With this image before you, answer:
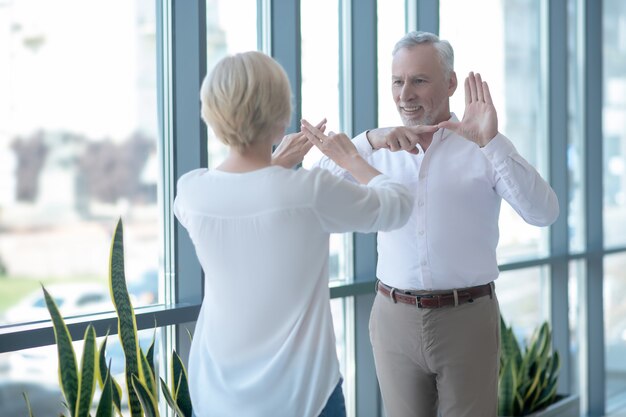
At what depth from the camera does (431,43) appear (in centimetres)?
257

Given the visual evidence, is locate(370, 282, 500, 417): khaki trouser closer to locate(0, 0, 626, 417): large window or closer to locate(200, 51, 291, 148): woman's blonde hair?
locate(0, 0, 626, 417): large window

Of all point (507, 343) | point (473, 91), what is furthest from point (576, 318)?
point (473, 91)

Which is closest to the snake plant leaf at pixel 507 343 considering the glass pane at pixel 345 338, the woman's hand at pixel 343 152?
the glass pane at pixel 345 338

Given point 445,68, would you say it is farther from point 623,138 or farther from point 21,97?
point 623,138

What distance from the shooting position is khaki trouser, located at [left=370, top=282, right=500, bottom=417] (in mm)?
2416

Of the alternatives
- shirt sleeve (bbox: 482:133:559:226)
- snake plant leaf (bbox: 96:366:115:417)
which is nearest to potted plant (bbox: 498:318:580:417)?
shirt sleeve (bbox: 482:133:559:226)

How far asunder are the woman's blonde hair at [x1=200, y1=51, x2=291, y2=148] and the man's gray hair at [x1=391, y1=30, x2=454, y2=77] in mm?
1024

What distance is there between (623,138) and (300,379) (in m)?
5.06

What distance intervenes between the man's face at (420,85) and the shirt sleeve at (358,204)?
34.5 inches

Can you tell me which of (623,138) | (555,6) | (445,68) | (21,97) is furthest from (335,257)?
(623,138)

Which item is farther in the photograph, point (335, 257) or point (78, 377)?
point (335, 257)

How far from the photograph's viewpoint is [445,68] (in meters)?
2.59

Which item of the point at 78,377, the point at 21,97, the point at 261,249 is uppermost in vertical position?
the point at 21,97

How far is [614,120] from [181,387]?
4.40 meters
